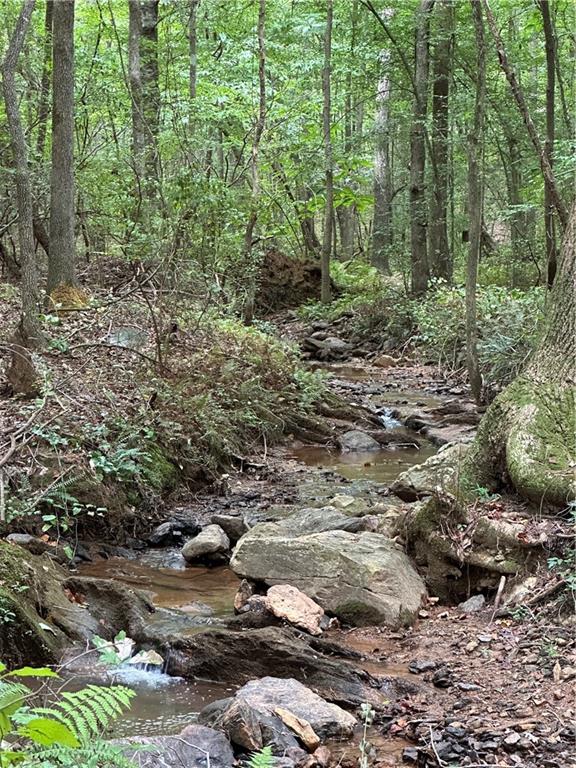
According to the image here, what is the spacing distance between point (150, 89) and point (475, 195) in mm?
7868

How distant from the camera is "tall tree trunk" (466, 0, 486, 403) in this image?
1039 centimetres

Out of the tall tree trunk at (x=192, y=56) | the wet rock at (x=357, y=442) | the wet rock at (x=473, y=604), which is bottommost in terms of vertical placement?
the wet rock at (x=473, y=604)

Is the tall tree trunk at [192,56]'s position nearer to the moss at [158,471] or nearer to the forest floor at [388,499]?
the forest floor at [388,499]

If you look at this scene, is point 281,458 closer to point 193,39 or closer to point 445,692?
point 445,692

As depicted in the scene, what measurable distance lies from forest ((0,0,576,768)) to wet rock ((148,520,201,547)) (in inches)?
1.2

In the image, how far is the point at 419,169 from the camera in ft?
61.6

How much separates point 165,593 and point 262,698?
225 centimetres

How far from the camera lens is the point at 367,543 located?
584 centimetres

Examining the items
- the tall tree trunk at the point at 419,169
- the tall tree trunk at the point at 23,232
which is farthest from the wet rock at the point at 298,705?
the tall tree trunk at the point at 419,169

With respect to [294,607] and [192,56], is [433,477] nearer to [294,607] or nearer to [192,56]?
[294,607]

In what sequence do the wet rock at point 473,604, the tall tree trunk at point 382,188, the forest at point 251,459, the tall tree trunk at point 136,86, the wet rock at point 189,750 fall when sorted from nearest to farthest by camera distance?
the wet rock at point 189,750, the forest at point 251,459, the wet rock at point 473,604, the tall tree trunk at point 136,86, the tall tree trunk at point 382,188

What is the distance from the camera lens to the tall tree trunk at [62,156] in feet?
36.9

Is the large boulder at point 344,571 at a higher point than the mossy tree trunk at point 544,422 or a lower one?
lower

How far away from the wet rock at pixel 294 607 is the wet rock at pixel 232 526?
68.5 inches
